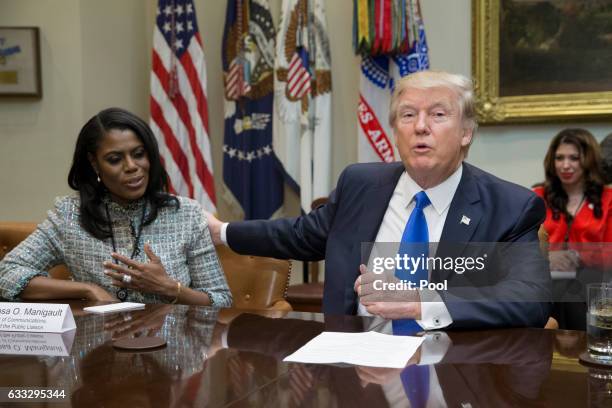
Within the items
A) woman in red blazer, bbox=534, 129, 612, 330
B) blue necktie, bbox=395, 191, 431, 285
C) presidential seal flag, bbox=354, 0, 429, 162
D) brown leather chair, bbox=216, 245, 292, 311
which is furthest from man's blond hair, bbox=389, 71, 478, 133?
presidential seal flag, bbox=354, 0, 429, 162

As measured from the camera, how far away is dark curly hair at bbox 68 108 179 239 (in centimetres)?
267

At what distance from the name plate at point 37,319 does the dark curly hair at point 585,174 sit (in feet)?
11.0

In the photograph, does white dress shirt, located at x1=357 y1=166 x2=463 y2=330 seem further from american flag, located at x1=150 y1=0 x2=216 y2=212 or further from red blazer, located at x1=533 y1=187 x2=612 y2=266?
american flag, located at x1=150 y1=0 x2=216 y2=212

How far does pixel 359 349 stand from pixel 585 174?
3.30 metres

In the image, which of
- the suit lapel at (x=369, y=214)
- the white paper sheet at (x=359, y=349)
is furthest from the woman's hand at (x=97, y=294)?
the white paper sheet at (x=359, y=349)

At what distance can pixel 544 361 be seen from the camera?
151cm

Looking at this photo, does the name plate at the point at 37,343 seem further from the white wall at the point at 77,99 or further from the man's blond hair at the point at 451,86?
the white wall at the point at 77,99

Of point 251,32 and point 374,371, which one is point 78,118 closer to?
point 251,32

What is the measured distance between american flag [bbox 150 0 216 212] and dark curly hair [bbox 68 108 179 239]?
260 centimetres

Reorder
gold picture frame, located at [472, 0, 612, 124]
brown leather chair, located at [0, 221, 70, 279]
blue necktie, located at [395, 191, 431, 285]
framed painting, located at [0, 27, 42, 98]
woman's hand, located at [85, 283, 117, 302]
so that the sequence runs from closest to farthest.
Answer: blue necktie, located at [395, 191, 431, 285] → woman's hand, located at [85, 283, 117, 302] → brown leather chair, located at [0, 221, 70, 279] → gold picture frame, located at [472, 0, 612, 124] → framed painting, located at [0, 27, 42, 98]

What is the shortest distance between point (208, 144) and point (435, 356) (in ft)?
13.5

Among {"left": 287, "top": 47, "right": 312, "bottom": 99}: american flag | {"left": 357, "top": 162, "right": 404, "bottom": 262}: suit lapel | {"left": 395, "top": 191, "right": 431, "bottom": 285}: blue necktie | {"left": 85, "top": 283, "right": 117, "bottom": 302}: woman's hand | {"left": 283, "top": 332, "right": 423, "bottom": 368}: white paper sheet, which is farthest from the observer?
{"left": 287, "top": 47, "right": 312, "bottom": 99}: american flag

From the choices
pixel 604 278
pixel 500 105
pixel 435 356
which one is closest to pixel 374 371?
pixel 435 356

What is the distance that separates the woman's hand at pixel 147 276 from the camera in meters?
2.36
